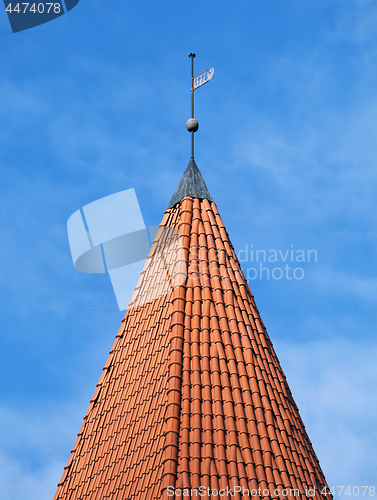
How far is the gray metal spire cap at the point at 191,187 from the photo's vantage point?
13.1m

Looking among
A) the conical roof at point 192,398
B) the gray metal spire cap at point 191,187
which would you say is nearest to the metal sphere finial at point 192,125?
the gray metal spire cap at point 191,187

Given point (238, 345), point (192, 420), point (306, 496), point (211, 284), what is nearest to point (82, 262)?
point (211, 284)

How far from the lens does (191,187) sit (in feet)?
43.4

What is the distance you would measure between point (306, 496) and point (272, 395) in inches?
60.0

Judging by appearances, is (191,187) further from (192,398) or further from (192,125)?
(192,398)

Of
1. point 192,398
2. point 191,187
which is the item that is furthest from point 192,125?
point 192,398

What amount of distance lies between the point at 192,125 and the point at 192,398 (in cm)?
683

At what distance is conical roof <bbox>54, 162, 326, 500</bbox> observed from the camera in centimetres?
879

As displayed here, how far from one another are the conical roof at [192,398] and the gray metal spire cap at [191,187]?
68cm

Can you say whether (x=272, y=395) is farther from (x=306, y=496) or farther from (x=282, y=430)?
(x=306, y=496)

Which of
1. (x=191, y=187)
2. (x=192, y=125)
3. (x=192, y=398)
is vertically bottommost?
(x=192, y=398)

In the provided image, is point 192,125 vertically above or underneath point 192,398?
above

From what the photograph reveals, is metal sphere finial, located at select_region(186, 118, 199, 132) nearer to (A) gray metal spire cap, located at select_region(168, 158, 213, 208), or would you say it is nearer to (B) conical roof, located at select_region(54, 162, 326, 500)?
(A) gray metal spire cap, located at select_region(168, 158, 213, 208)

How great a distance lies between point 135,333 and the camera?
1164 cm
